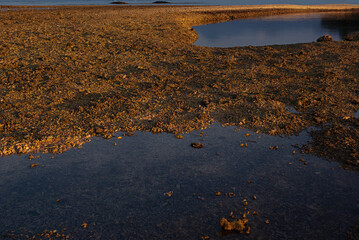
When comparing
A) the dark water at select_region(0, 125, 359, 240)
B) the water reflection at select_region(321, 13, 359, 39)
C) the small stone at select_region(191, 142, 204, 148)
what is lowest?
the dark water at select_region(0, 125, 359, 240)

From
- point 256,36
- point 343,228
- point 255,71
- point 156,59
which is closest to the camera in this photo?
point 343,228

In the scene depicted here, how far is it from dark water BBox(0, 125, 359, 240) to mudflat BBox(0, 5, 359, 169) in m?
0.92

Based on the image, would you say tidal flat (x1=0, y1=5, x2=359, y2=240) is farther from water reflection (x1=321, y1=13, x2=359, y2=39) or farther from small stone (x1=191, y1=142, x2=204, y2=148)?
water reflection (x1=321, y1=13, x2=359, y2=39)

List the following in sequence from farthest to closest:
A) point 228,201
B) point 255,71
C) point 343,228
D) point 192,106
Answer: point 255,71 < point 192,106 < point 228,201 < point 343,228

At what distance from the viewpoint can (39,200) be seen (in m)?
6.73

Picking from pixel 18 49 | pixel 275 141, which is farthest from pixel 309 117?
pixel 18 49

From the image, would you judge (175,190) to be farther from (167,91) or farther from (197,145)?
(167,91)

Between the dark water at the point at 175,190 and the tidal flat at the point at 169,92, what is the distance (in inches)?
31.9

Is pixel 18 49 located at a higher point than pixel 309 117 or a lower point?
higher

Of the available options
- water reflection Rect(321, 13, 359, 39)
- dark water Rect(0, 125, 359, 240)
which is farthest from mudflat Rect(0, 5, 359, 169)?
water reflection Rect(321, 13, 359, 39)

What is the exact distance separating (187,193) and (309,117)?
234 inches

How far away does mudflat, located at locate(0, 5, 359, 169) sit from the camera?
9.62m

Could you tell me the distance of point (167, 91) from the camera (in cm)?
1304

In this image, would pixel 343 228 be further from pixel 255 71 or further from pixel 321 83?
pixel 255 71
